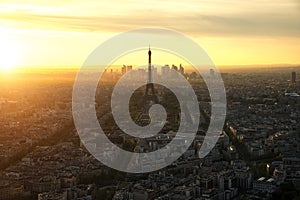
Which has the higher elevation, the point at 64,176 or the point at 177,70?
the point at 177,70

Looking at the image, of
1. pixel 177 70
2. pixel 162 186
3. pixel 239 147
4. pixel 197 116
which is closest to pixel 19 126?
pixel 197 116

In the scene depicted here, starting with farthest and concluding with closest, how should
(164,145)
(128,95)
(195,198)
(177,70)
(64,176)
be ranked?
(177,70) → (128,95) → (164,145) → (64,176) → (195,198)

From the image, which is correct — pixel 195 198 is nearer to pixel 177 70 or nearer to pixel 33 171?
pixel 33 171

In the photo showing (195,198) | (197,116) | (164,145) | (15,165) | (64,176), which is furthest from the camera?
(197,116)

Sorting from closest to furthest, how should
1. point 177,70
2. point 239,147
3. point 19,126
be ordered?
point 239,147 → point 19,126 → point 177,70

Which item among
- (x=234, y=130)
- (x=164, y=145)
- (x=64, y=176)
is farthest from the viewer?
(x=234, y=130)

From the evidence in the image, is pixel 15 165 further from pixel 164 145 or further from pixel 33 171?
pixel 164 145

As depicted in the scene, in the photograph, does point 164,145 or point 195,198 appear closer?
point 195,198

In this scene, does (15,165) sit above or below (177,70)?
below

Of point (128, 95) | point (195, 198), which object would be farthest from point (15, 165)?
point (128, 95)
